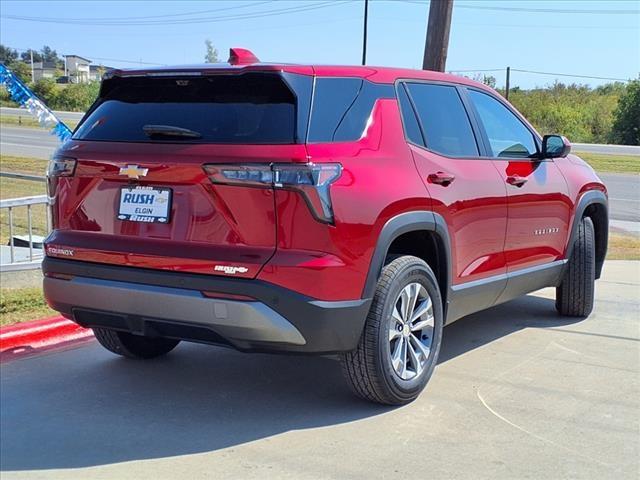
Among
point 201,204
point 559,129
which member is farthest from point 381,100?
point 559,129

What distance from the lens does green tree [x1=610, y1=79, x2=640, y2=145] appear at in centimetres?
3500

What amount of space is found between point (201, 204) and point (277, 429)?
127 centimetres

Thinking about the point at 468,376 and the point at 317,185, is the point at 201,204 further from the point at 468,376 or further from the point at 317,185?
the point at 468,376

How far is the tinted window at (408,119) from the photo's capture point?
14.8ft

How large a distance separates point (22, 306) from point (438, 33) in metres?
6.67

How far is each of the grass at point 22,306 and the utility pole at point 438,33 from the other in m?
6.11

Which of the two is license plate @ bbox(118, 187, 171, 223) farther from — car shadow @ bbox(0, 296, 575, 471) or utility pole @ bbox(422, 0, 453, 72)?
utility pole @ bbox(422, 0, 453, 72)

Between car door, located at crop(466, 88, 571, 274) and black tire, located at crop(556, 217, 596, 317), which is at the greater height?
car door, located at crop(466, 88, 571, 274)

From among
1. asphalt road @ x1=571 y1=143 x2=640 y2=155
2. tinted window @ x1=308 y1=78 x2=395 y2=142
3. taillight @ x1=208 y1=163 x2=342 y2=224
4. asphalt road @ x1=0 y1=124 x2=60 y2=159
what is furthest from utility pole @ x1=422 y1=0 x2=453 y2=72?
asphalt road @ x1=571 y1=143 x2=640 y2=155

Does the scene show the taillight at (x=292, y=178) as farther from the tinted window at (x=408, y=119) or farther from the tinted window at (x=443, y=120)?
the tinted window at (x=443, y=120)

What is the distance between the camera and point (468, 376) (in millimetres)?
5027

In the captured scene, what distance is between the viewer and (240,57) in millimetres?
4199

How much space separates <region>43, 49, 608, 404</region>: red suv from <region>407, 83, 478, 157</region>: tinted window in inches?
0.8

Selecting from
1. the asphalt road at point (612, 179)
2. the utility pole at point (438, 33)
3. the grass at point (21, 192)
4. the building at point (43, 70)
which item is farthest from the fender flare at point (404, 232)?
the building at point (43, 70)
